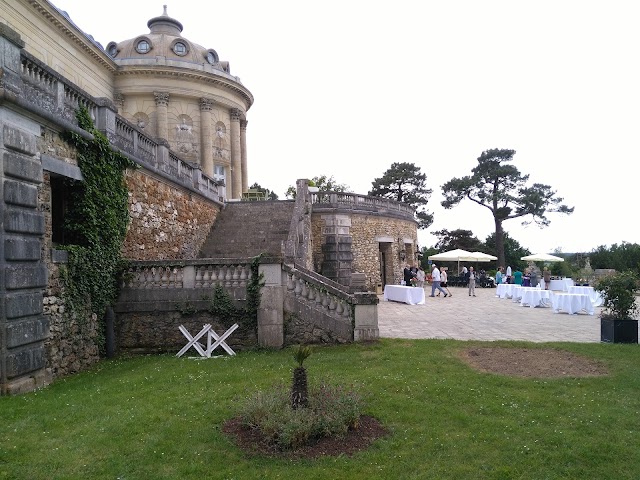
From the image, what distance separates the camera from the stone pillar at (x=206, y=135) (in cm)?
2512

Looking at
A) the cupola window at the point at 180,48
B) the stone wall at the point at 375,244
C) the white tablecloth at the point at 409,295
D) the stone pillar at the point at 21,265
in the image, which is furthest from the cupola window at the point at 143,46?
the stone pillar at the point at 21,265

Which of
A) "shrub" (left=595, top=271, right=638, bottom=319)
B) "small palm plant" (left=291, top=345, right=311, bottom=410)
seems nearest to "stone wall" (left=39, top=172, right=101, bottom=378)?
"small palm plant" (left=291, top=345, right=311, bottom=410)

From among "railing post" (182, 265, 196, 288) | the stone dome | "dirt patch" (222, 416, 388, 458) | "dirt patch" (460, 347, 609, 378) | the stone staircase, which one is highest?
the stone dome

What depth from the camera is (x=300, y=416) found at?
4.82m

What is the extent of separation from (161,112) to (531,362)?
21832 millimetres

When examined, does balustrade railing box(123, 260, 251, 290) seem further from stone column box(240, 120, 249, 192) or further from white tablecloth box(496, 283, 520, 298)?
stone column box(240, 120, 249, 192)

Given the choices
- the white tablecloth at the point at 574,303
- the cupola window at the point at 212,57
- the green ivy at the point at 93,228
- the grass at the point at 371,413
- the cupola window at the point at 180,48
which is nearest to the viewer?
the grass at the point at 371,413

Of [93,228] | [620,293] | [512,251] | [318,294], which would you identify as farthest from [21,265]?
[512,251]

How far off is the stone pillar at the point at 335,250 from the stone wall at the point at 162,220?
6.27 m

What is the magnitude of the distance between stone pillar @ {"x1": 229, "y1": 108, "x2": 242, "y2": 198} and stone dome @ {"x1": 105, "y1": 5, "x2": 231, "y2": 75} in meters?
2.72

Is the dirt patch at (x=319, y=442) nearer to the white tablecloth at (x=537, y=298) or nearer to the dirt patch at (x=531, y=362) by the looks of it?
the dirt patch at (x=531, y=362)

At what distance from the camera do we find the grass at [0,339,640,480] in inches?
170

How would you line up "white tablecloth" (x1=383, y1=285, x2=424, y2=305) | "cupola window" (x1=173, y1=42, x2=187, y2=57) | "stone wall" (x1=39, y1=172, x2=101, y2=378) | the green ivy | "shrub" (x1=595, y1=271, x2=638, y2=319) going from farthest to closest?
"cupola window" (x1=173, y1=42, x2=187, y2=57) < "white tablecloth" (x1=383, y1=285, x2=424, y2=305) < "shrub" (x1=595, y1=271, x2=638, y2=319) < the green ivy < "stone wall" (x1=39, y1=172, x2=101, y2=378)

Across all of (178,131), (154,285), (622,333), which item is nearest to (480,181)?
(178,131)
